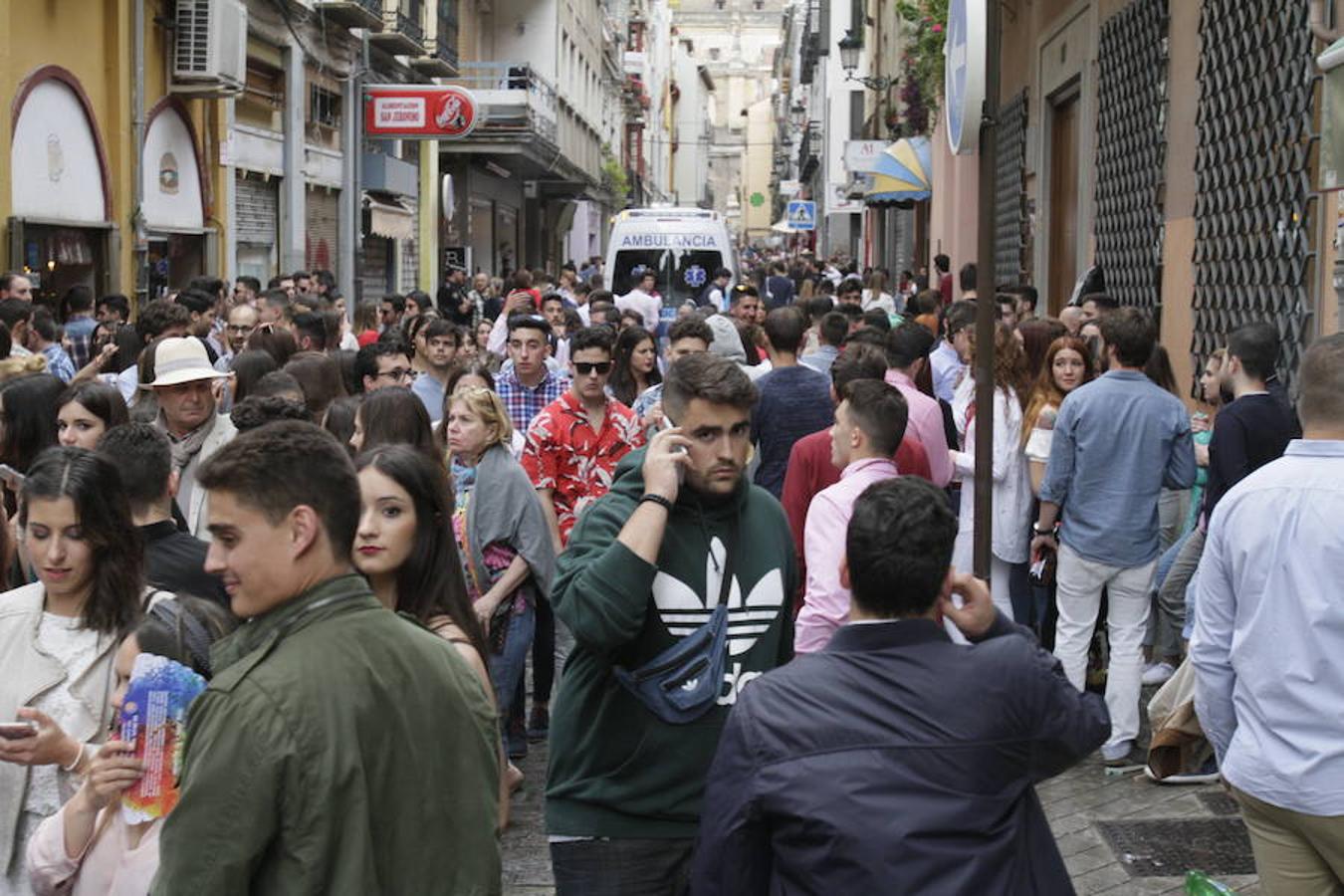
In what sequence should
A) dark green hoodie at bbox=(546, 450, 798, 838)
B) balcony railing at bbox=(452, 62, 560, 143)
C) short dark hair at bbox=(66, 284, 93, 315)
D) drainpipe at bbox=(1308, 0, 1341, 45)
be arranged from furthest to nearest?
balcony railing at bbox=(452, 62, 560, 143) < short dark hair at bbox=(66, 284, 93, 315) < drainpipe at bbox=(1308, 0, 1341, 45) < dark green hoodie at bbox=(546, 450, 798, 838)

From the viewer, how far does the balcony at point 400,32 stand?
28016 millimetres

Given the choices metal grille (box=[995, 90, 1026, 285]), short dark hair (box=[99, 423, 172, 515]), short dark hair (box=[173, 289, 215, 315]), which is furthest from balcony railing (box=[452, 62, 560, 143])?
short dark hair (box=[99, 423, 172, 515])

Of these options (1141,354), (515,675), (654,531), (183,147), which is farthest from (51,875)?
(183,147)

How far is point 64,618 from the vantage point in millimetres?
4016

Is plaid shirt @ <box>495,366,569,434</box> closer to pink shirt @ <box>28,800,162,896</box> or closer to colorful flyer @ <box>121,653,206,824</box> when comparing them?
pink shirt @ <box>28,800,162,896</box>

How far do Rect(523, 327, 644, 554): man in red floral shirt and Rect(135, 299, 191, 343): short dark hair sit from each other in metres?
2.99

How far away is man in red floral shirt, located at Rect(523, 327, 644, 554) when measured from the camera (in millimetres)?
7988

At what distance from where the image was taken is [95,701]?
3895 millimetres

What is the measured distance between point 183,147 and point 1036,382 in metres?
13.5

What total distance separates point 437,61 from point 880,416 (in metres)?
27.3

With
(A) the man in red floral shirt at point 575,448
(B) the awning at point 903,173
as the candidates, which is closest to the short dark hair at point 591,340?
(A) the man in red floral shirt at point 575,448

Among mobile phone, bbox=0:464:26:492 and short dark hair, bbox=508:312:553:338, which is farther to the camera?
short dark hair, bbox=508:312:553:338

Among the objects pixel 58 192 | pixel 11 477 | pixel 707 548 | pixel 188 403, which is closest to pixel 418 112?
pixel 58 192

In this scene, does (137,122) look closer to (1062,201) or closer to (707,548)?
(1062,201)
